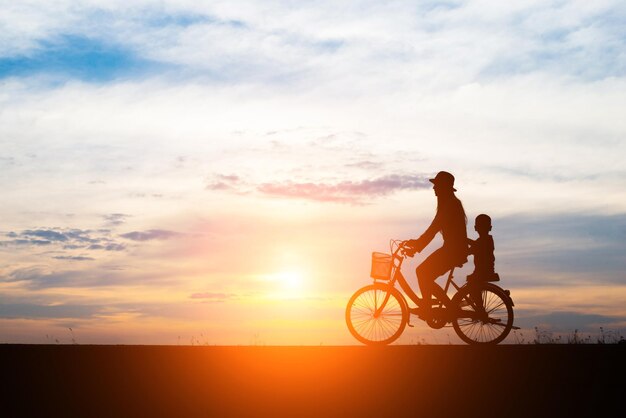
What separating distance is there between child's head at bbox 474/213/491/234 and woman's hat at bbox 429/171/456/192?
0.86 meters

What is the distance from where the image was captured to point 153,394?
9109 millimetres

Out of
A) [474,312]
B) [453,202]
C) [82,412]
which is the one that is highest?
[453,202]

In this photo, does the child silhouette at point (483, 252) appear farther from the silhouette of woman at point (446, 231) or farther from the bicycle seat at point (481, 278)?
the silhouette of woman at point (446, 231)

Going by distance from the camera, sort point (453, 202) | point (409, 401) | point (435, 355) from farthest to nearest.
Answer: point (453, 202) → point (435, 355) → point (409, 401)

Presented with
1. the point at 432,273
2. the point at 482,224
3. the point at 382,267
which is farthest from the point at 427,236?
the point at 382,267

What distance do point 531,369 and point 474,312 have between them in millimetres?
3130

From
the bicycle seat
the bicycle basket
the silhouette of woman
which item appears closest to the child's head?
the silhouette of woman

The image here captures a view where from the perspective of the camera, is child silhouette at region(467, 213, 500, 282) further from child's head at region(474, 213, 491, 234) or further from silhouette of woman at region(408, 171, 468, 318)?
silhouette of woman at region(408, 171, 468, 318)

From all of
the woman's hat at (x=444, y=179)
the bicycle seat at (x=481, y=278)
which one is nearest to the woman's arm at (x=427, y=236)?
the woman's hat at (x=444, y=179)

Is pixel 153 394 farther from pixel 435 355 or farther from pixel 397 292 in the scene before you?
pixel 397 292

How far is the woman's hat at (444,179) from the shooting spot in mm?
12844

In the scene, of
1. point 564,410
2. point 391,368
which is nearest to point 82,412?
point 391,368

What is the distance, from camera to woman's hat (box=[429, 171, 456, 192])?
42.1 feet

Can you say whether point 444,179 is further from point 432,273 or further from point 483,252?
point 432,273
